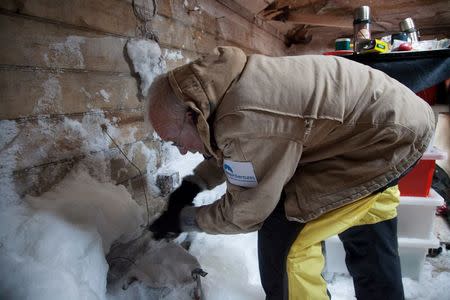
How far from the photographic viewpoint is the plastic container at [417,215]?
1.38m

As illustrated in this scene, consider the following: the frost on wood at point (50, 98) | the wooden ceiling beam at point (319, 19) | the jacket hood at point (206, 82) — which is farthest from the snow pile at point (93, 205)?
the wooden ceiling beam at point (319, 19)

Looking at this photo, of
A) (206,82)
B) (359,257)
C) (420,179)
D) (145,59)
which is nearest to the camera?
(206,82)

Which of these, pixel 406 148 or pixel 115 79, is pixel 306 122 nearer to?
pixel 406 148

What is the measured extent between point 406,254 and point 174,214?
1.17 m

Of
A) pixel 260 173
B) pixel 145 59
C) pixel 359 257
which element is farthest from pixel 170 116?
pixel 359 257

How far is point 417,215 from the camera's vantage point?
1419 millimetres

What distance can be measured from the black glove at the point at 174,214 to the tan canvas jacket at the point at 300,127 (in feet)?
0.78

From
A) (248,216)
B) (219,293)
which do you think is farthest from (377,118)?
(219,293)

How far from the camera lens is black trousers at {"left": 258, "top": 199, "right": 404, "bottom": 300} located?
35.5 inches

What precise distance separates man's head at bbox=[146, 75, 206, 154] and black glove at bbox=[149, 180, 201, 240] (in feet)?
0.95

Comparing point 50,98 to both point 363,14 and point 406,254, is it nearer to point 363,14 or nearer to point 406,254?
point 363,14

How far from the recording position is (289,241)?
0.87 meters

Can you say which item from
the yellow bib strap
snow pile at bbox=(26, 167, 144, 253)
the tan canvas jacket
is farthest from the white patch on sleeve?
snow pile at bbox=(26, 167, 144, 253)

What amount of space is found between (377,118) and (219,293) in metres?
0.80
